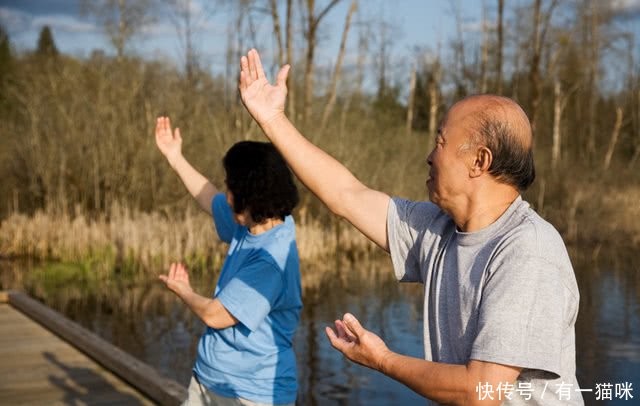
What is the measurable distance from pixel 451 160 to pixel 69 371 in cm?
466

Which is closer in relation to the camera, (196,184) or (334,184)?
(334,184)

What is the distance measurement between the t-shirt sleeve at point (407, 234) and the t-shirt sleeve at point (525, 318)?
425 millimetres

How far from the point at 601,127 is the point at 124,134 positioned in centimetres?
2775

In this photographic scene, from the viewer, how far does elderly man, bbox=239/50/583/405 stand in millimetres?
1680

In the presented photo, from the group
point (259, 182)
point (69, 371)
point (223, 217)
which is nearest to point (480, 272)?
point (259, 182)

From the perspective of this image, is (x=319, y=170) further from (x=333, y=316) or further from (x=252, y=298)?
(x=333, y=316)

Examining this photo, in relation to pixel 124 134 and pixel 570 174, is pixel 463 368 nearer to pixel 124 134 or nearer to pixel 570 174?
pixel 124 134

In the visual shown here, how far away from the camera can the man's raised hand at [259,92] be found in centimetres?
219

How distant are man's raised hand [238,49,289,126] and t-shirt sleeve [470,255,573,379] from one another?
0.81 m

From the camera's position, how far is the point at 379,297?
455 inches

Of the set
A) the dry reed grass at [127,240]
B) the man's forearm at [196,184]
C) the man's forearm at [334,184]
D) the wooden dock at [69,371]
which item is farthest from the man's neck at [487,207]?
the dry reed grass at [127,240]

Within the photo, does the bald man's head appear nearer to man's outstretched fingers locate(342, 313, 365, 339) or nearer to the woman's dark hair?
man's outstretched fingers locate(342, 313, 365, 339)

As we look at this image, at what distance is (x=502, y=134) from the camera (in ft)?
6.06

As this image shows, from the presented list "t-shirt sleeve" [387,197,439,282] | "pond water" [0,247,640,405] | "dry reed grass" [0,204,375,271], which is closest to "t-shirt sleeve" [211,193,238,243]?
"t-shirt sleeve" [387,197,439,282]
